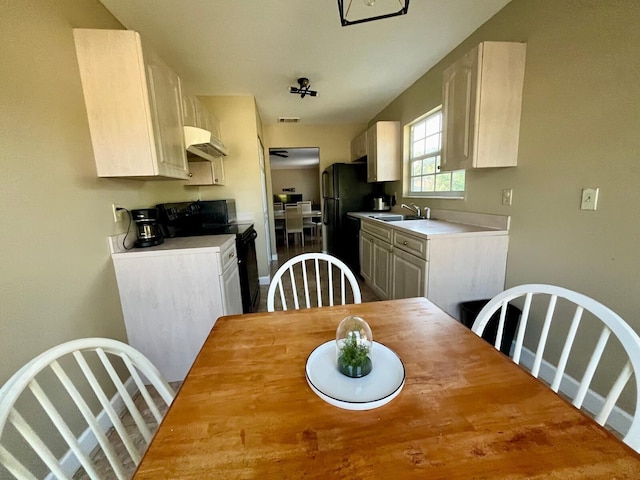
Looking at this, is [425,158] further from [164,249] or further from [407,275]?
[164,249]

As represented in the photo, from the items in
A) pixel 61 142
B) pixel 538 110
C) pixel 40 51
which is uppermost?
pixel 40 51

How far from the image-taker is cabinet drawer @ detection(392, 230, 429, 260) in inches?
75.9

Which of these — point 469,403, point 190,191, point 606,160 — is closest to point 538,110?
point 606,160

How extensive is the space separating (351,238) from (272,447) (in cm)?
339

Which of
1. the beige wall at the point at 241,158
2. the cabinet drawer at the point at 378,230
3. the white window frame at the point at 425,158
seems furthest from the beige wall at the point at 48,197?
the white window frame at the point at 425,158

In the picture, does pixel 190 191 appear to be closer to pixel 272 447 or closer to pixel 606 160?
pixel 272 447

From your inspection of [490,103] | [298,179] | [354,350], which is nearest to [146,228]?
[354,350]

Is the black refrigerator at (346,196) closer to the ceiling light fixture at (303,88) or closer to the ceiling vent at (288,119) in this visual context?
the ceiling vent at (288,119)

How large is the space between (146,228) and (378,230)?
208 cm

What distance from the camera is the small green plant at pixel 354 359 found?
716mm

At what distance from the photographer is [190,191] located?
119 inches

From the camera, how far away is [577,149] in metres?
1.42

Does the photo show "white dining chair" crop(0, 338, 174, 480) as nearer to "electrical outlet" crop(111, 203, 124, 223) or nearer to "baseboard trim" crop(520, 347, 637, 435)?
"electrical outlet" crop(111, 203, 124, 223)

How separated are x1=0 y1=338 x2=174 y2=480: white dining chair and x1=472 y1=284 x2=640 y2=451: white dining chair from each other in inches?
43.1
